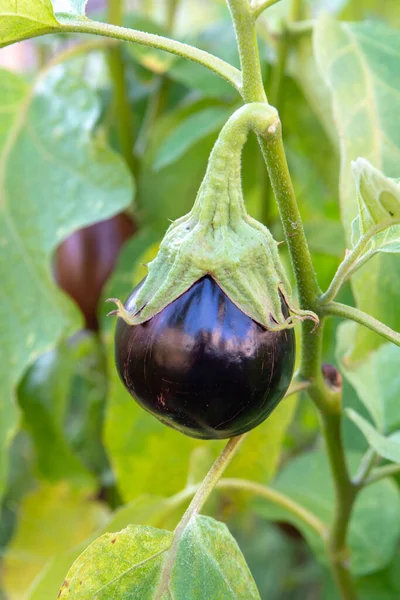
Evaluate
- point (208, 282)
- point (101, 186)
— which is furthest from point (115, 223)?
point (208, 282)

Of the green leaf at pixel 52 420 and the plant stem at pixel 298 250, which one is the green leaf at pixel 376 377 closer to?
the plant stem at pixel 298 250

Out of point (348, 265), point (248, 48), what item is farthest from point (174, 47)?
point (348, 265)

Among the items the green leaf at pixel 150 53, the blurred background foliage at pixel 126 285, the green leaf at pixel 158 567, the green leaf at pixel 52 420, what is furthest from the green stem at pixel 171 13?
the green leaf at pixel 158 567

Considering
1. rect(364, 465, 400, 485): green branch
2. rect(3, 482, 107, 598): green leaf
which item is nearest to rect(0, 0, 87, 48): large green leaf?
rect(364, 465, 400, 485): green branch

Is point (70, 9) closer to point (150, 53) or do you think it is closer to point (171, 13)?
point (150, 53)

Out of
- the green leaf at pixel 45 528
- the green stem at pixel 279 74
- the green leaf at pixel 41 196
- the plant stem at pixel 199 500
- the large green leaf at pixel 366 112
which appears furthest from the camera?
the green leaf at pixel 45 528

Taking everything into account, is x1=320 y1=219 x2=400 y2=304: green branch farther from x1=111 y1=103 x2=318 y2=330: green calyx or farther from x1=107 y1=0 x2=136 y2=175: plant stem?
x1=107 y1=0 x2=136 y2=175: plant stem
